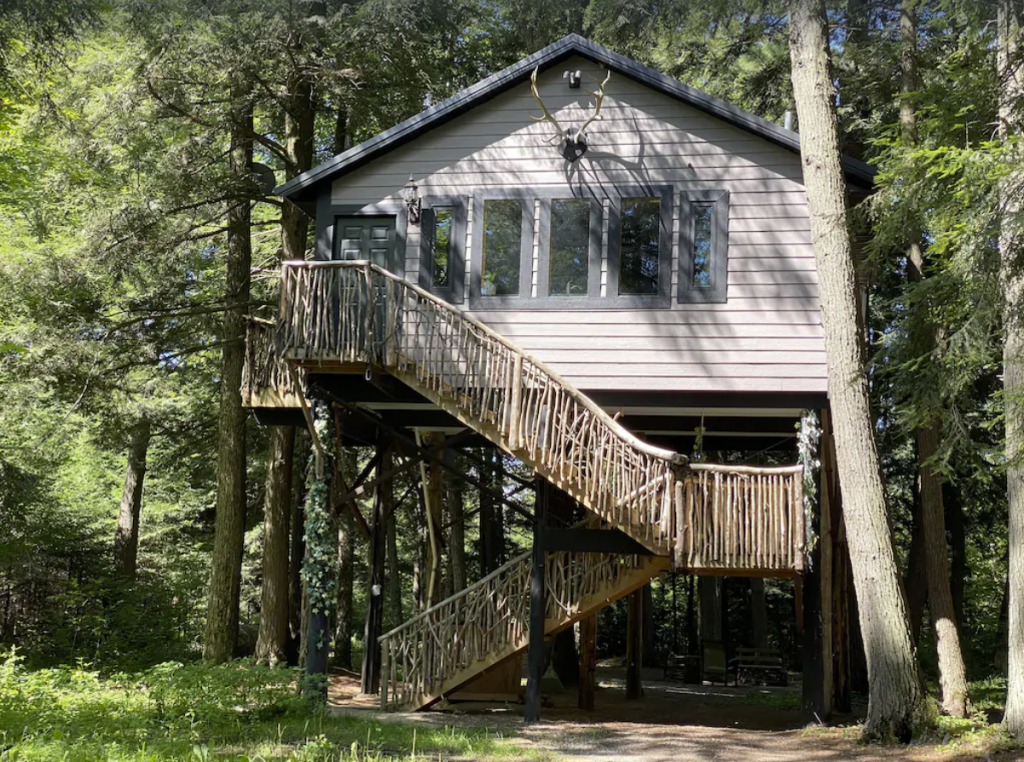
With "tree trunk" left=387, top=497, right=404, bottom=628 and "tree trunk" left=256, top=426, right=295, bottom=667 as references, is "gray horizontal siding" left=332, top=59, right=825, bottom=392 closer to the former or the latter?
"tree trunk" left=256, top=426, right=295, bottom=667

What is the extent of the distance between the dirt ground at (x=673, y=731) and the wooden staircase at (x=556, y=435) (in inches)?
50.0

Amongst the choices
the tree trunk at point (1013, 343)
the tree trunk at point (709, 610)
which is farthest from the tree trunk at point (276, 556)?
the tree trunk at point (709, 610)

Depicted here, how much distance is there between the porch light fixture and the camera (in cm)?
1448

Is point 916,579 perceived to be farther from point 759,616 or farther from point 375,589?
point 375,589

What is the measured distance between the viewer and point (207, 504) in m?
26.4

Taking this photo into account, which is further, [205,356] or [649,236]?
[205,356]

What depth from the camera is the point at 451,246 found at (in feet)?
47.7

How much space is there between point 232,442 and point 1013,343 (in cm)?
1231

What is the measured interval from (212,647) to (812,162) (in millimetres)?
12272

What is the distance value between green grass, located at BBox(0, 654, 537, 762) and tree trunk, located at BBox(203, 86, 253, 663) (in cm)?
445

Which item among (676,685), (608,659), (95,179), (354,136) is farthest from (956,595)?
(95,179)

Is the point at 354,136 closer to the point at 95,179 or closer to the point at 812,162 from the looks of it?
the point at 95,179

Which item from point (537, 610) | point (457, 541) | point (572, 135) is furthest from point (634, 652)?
point (572, 135)

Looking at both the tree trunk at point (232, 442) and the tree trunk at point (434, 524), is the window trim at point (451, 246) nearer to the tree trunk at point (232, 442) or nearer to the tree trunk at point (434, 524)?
the tree trunk at point (434, 524)
